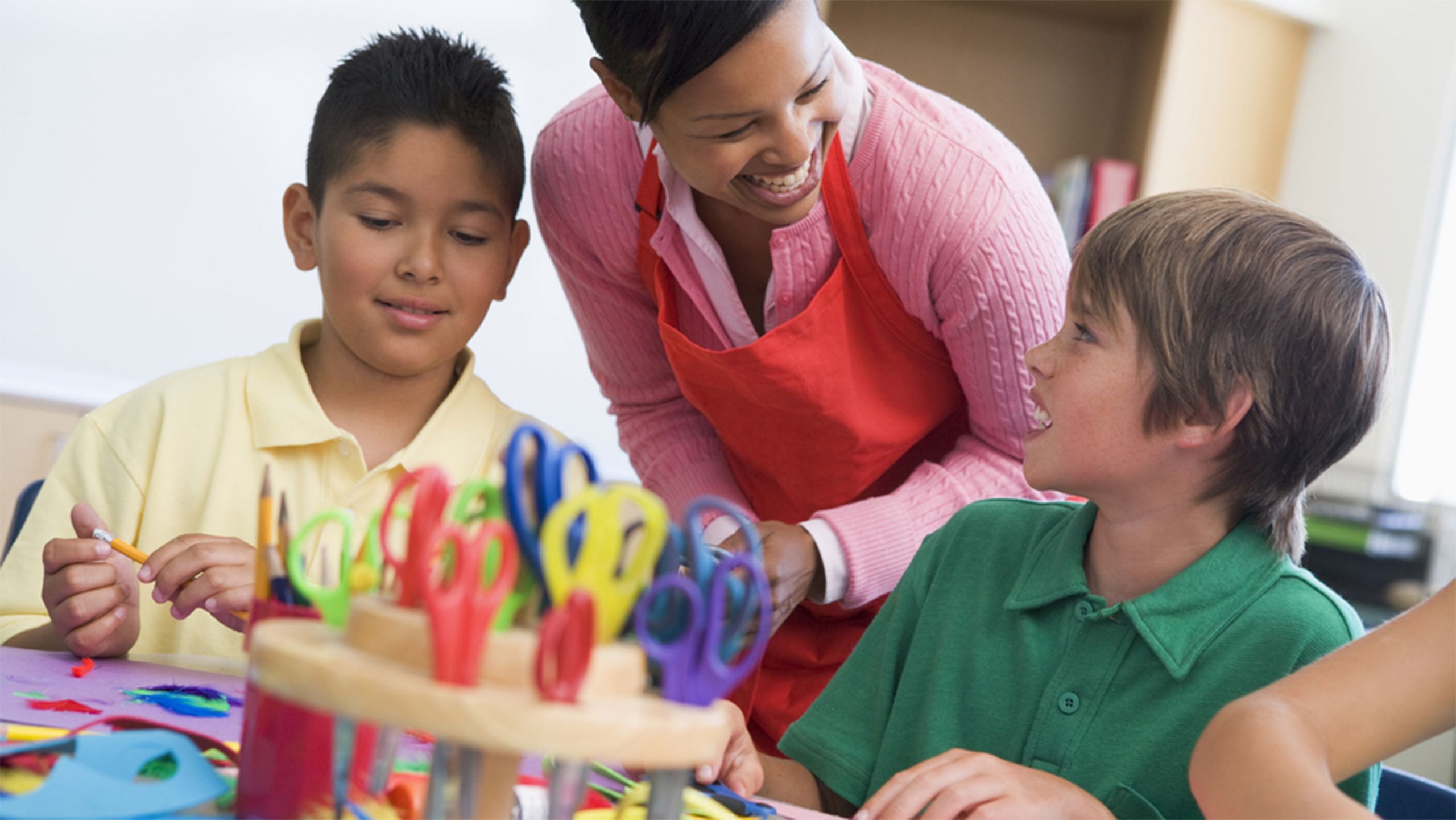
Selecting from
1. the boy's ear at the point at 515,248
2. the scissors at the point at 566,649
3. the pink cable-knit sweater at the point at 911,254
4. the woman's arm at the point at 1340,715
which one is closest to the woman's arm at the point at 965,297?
the pink cable-knit sweater at the point at 911,254

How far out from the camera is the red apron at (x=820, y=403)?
1.12 meters

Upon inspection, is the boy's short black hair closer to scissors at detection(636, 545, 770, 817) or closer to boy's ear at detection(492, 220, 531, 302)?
boy's ear at detection(492, 220, 531, 302)

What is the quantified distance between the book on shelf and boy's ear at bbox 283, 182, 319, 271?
170 centimetres

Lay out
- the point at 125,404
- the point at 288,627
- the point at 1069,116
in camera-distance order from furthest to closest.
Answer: the point at 1069,116 < the point at 125,404 < the point at 288,627

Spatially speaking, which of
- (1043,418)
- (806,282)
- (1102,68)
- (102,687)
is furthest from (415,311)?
(1102,68)

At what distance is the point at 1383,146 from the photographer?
275 centimetres

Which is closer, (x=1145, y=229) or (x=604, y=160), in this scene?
(x=1145, y=229)

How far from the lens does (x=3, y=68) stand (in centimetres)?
223

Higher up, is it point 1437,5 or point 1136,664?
point 1437,5

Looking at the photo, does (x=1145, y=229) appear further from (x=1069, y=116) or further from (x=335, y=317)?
(x=1069, y=116)

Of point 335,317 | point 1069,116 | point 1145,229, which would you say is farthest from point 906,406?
point 1069,116

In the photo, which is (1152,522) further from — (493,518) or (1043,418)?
(493,518)

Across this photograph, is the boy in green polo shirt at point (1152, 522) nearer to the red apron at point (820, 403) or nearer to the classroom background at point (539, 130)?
the red apron at point (820, 403)

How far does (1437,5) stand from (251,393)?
8.53 feet
